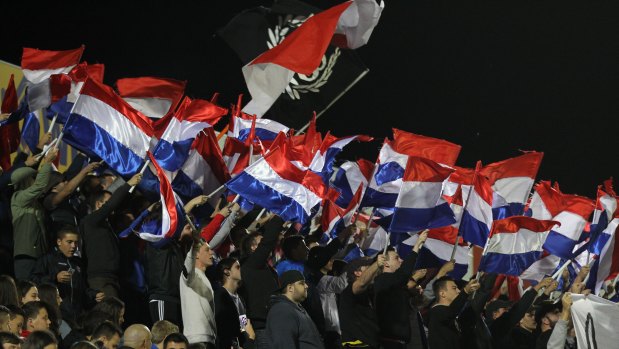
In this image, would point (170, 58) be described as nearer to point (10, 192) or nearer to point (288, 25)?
point (288, 25)

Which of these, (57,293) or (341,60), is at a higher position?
(341,60)

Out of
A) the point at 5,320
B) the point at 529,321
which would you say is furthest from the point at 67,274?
the point at 529,321

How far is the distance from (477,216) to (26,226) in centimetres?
539

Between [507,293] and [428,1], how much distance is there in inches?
557

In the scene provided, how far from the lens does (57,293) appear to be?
28.9 ft

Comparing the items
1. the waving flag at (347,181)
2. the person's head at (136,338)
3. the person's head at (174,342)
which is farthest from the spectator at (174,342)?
the waving flag at (347,181)

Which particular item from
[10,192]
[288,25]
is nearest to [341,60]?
[288,25]

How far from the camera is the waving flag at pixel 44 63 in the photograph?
443 inches

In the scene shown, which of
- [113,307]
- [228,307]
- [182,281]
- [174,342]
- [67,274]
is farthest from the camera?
[228,307]

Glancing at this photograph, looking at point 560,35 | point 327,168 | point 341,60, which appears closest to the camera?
point 327,168

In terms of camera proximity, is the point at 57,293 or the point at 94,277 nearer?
the point at 57,293

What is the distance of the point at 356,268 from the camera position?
428 inches

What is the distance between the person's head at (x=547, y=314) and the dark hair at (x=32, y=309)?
22.3ft

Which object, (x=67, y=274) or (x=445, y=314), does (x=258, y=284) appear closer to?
(x=67, y=274)
